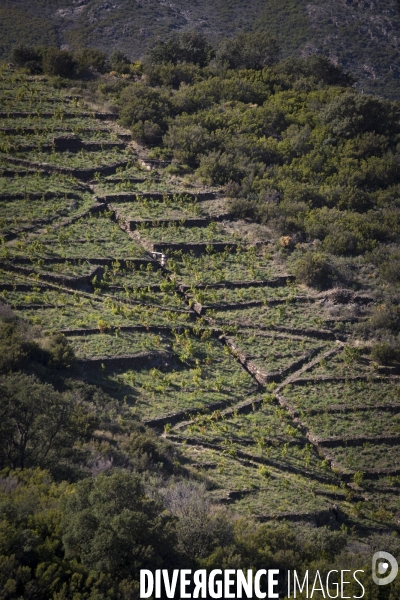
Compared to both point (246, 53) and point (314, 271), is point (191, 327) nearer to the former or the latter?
point (314, 271)

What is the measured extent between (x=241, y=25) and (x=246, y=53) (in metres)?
20.0

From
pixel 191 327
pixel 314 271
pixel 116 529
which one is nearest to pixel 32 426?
pixel 116 529

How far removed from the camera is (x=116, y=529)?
46.9 ft

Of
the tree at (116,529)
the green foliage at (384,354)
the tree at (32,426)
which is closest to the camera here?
the tree at (116,529)

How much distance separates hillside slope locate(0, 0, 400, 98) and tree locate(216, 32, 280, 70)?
1262 cm

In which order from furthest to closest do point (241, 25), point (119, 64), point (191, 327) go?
1. point (241, 25)
2. point (119, 64)
3. point (191, 327)

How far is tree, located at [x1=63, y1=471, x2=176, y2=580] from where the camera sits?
14055 millimetres

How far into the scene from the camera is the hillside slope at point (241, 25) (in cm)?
5803

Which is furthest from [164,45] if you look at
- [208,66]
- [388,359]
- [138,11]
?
[388,359]

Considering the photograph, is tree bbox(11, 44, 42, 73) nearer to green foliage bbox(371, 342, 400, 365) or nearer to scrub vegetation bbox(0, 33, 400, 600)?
scrub vegetation bbox(0, 33, 400, 600)

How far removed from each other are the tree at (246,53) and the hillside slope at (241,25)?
12.6 m

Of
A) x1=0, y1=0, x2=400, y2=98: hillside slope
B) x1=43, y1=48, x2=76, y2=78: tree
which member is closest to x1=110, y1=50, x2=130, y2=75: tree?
x1=43, y1=48, x2=76, y2=78: tree

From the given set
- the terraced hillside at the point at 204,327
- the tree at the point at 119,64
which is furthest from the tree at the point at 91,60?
the terraced hillside at the point at 204,327

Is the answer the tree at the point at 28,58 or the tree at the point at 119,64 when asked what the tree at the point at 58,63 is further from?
the tree at the point at 119,64
